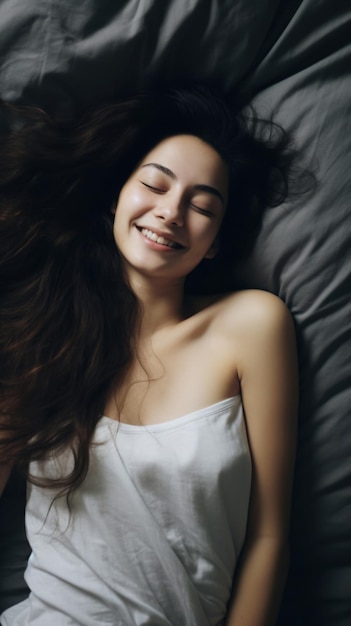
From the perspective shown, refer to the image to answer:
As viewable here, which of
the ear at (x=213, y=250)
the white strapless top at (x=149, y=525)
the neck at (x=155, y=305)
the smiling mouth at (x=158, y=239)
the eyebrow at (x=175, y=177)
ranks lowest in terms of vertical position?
the white strapless top at (x=149, y=525)

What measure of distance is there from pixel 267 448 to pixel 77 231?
56 centimetres

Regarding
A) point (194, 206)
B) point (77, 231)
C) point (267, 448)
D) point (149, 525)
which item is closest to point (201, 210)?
point (194, 206)

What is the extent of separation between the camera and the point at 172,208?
1231 millimetres

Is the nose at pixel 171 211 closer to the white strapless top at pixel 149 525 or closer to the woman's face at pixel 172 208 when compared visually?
the woman's face at pixel 172 208

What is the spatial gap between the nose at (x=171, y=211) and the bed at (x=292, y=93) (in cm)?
18

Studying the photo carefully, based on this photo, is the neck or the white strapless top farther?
the neck

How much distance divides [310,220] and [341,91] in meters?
0.24

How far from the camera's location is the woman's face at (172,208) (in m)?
1.25

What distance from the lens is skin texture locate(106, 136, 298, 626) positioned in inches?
49.2

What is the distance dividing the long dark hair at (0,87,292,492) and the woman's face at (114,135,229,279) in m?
0.06

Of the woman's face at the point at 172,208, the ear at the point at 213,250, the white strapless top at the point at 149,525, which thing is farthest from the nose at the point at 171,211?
the white strapless top at the point at 149,525

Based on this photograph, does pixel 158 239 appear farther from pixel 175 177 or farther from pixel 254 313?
pixel 254 313

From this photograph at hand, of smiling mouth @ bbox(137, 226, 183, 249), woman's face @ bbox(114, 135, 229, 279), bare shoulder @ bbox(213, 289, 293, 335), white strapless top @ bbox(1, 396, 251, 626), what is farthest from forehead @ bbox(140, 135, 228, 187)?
white strapless top @ bbox(1, 396, 251, 626)

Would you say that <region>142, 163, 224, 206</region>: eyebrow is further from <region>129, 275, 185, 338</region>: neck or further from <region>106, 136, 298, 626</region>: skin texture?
<region>129, 275, 185, 338</region>: neck
